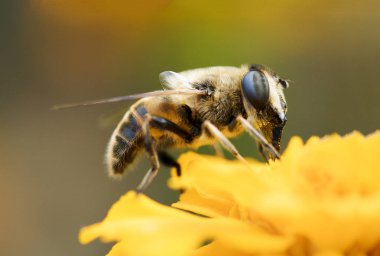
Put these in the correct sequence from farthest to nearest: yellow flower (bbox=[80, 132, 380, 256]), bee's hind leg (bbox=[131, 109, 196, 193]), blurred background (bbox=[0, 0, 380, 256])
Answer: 1. blurred background (bbox=[0, 0, 380, 256])
2. bee's hind leg (bbox=[131, 109, 196, 193])
3. yellow flower (bbox=[80, 132, 380, 256])

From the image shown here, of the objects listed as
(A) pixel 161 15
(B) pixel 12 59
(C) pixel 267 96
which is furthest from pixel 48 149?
(C) pixel 267 96

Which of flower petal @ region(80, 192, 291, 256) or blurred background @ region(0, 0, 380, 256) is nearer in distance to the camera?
flower petal @ region(80, 192, 291, 256)

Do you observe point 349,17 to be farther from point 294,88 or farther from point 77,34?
point 77,34

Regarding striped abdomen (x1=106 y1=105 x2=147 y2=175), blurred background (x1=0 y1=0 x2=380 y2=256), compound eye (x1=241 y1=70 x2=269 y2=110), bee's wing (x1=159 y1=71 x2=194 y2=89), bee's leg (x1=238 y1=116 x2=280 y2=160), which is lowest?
bee's leg (x1=238 y1=116 x2=280 y2=160)

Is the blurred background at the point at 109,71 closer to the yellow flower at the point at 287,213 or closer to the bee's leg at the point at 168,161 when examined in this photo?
the bee's leg at the point at 168,161

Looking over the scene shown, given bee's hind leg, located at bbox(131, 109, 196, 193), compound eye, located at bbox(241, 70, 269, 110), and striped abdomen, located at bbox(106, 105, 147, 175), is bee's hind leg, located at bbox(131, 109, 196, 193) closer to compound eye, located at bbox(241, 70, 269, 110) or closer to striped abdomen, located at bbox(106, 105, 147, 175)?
striped abdomen, located at bbox(106, 105, 147, 175)

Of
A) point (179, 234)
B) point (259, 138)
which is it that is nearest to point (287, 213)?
point (179, 234)

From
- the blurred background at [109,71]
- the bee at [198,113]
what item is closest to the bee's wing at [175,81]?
the bee at [198,113]

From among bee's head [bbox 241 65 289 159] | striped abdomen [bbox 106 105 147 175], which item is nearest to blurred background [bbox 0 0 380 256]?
striped abdomen [bbox 106 105 147 175]

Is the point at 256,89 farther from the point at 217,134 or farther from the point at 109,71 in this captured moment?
the point at 109,71
